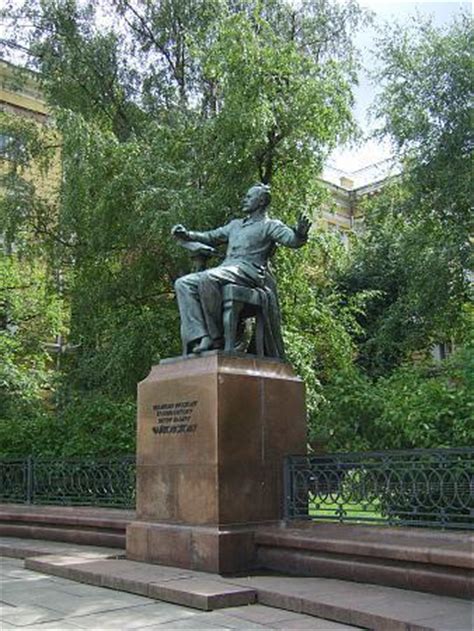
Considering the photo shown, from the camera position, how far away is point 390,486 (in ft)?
24.8

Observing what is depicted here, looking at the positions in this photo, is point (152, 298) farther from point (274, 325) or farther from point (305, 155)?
point (274, 325)

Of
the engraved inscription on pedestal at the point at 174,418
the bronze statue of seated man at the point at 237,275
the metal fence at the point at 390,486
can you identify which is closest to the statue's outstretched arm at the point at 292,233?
the bronze statue of seated man at the point at 237,275

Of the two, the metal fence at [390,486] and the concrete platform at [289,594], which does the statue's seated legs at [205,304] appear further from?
the concrete platform at [289,594]

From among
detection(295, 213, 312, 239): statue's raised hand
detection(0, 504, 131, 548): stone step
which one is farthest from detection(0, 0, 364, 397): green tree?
detection(295, 213, 312, 239): statue's raised hand

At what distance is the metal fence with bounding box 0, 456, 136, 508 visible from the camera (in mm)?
11047

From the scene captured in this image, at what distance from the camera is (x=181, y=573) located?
25.1 feet

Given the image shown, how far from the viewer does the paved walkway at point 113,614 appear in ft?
19.0

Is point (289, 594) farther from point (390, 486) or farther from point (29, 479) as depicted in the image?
point (29, 479)

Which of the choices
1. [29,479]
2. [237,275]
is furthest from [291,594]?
[29,479]

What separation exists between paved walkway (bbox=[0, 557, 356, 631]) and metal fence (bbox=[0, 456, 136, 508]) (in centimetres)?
359

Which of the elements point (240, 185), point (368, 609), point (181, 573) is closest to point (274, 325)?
point (181, 573)

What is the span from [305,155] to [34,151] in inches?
271

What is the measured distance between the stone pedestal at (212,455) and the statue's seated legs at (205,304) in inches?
11.2

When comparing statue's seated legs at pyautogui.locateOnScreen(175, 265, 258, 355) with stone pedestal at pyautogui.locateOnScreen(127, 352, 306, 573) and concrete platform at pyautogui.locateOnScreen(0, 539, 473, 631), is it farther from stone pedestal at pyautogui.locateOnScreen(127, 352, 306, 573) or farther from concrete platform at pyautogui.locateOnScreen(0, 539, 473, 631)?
concrete platform at pyautogui.locateOnScreen(0, 539, 473, 631)
